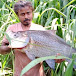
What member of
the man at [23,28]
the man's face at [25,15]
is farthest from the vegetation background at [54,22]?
the man's face at [25,15]

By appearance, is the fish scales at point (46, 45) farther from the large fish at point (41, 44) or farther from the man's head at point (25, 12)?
the man's head at point (25, 12)

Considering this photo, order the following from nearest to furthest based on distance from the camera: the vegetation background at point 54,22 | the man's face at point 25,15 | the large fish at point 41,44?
the large fish at point 41,44, the man's face at point 25,15, the vegetation background at point 54,22

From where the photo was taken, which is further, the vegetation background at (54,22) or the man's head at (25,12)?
the vegetation background at (54,22)

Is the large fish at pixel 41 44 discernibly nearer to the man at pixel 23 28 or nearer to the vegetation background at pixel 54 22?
the man at pixel 23 28

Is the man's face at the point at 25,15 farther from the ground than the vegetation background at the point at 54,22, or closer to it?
farther from the ground

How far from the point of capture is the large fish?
133 cm

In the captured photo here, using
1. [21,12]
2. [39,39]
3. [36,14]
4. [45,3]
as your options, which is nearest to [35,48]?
[39,39]

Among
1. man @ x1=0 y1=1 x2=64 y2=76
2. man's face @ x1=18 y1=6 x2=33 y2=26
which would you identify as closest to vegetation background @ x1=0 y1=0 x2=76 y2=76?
man @ x1=0 y1=1 x2=64 y2=76

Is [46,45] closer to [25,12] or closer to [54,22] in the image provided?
[25,12]

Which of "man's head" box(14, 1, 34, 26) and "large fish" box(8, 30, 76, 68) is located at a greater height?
"man's head" box(14, 1, 34, 26)

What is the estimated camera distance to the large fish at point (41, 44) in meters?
1.33

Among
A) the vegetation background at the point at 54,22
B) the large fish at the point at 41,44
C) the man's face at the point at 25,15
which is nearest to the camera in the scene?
the large fish at the point at 41,44

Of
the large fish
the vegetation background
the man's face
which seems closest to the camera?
the large fish

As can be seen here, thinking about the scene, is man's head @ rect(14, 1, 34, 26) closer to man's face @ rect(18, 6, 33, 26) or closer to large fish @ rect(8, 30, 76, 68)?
man's face @ rect(18, 6, 33, 26)
